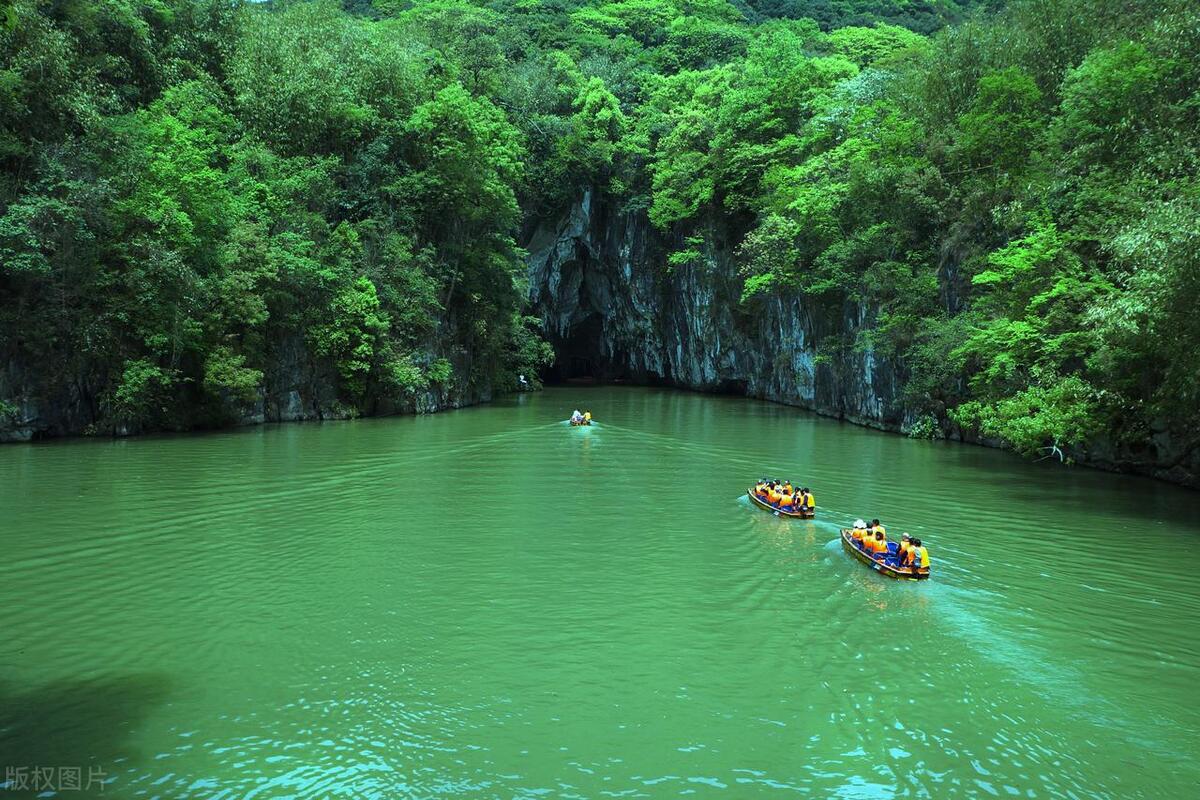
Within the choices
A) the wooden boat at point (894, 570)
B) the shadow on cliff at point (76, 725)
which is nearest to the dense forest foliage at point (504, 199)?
the wooden boat at point (894, 570)

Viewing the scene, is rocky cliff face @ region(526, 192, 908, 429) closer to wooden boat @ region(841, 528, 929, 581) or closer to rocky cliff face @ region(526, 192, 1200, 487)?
rocky cliff face @ region(526, 192, 1200, 487)

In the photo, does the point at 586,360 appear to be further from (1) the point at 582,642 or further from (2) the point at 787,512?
(1) the point at 582,642

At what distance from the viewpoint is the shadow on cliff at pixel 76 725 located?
6327 millimetres

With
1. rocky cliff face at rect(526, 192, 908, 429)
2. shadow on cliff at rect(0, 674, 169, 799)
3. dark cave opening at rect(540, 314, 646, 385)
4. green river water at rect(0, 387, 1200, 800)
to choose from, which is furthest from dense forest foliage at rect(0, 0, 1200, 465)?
shadow on cliff at rect(0, 674, 169, 799)

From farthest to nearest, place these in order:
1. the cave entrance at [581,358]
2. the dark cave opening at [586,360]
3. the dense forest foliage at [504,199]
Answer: the cave entrance at [581,358] → the dark cave opening at [586,360] → the dense forest foliage at [504,199]

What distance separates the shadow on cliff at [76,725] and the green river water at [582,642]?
3cm

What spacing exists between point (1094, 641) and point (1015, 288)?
12762 millimetres

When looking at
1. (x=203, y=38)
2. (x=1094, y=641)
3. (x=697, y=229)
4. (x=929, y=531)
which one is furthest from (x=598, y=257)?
(x=1094, y=641)

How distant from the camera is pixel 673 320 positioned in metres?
49.6

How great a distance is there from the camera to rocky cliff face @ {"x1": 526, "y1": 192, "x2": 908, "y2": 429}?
3506 centimetres

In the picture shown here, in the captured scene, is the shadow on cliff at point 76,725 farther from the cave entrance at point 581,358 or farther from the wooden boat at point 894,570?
the cave entrance at point 581,358

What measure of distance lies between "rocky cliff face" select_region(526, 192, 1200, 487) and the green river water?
14.1m

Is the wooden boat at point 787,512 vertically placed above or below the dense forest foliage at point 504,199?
below

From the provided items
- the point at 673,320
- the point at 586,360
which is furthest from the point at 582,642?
the point at 586,360
